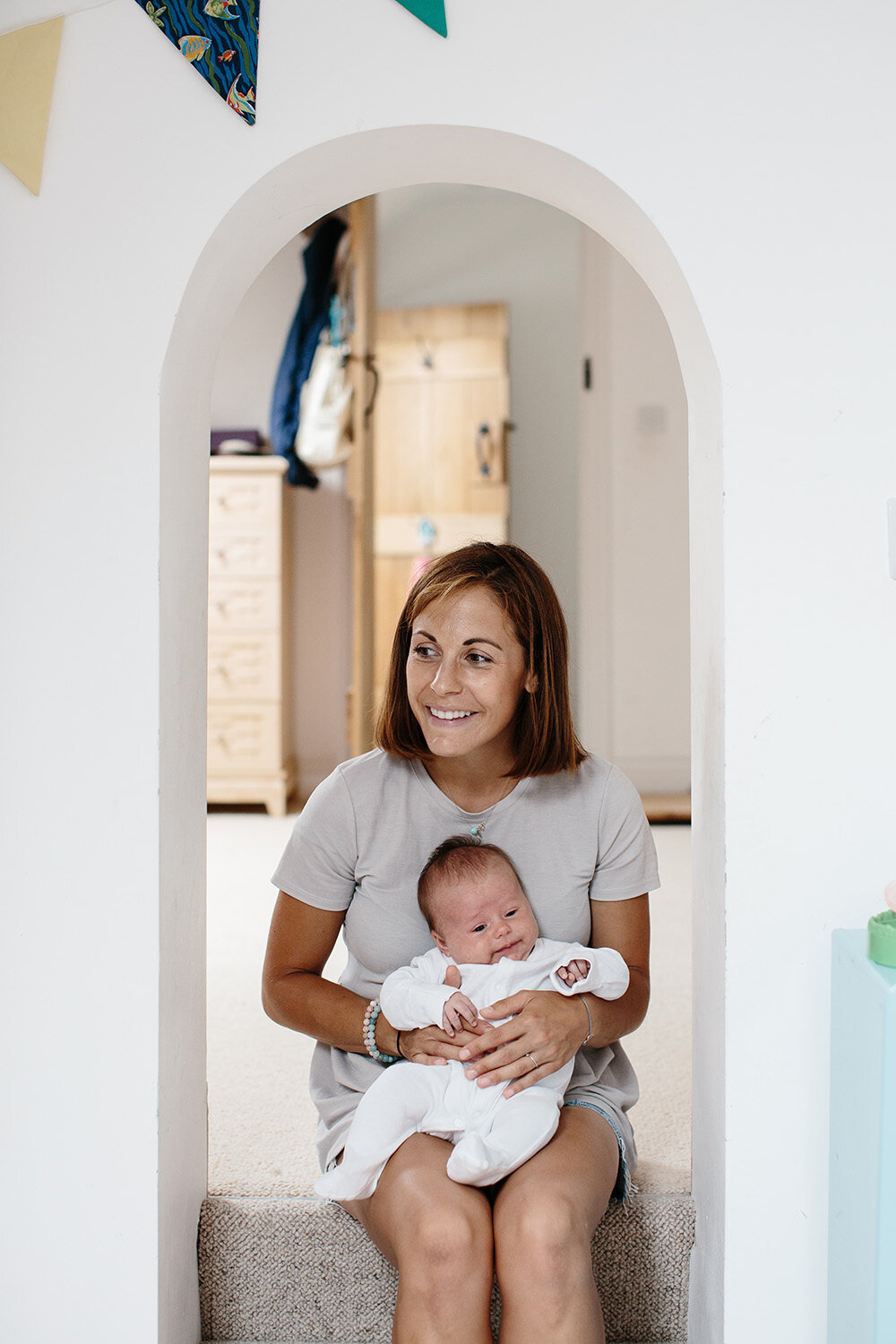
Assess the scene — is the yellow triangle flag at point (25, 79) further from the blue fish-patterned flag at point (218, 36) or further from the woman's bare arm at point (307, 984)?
the woman's bare arm at point (307, 984)

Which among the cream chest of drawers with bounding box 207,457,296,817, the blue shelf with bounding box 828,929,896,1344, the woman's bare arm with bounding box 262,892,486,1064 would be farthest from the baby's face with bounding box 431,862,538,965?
the cream chest of drawers with bounding box 207,457,296,817

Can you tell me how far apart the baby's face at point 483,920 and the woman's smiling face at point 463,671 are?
17 centimetres

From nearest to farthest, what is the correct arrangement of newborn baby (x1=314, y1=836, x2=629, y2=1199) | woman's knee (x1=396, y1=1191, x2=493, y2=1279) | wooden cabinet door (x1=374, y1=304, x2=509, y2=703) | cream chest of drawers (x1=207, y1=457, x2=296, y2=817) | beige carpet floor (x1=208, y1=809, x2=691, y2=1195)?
1. woman's knee (x1=396, y1=1191, x2=493, y2=1279)
2. newborn baby (x1=314, y1=836, x2=629, y2=1199)
3. beige carpet floor (x1=208, y1=809, x2=691, y2=1195)
4. cream chest of drawers (x1=207, y1=457, x2=296, y2=817)
5. wooden cabinet door (x1=374, y1=304, x2=509, y2=703)

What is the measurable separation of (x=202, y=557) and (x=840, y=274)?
0.81 metres

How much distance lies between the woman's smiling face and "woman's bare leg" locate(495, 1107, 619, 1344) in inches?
19.4

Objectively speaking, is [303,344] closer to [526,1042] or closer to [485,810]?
[485,810]

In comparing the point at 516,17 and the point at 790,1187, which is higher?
the point at 516,17

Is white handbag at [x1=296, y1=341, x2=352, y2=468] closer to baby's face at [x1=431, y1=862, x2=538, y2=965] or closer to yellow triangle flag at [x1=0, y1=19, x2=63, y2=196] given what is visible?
yellow triangle flag at [x1=0, y1=19, x2=63, y2=196]

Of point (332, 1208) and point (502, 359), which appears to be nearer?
point (332, 1208)

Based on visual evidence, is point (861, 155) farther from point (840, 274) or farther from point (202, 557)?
point (202, 557)

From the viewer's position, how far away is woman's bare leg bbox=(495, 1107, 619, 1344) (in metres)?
1.02

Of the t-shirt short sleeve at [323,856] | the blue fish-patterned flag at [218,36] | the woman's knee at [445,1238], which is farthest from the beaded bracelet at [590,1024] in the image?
the blue fish-patterned flag at [218,36]

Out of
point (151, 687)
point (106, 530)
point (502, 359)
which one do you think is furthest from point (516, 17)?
point (502, 359)

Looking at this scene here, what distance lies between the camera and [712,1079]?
119 cm
